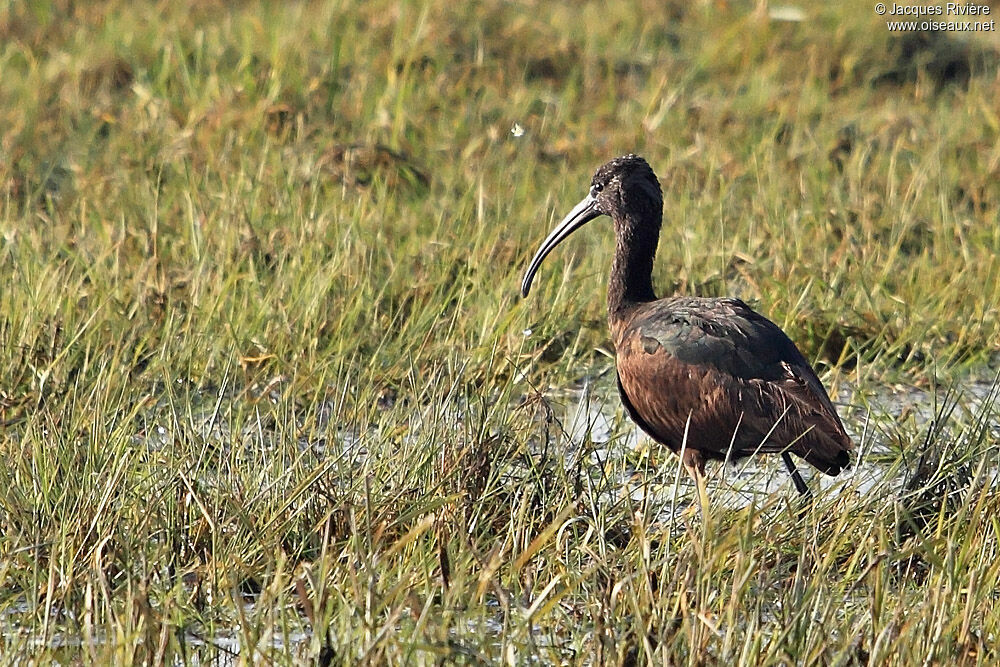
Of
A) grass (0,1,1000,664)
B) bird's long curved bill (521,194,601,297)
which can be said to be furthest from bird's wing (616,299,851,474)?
bird's long curved bill (521,194,601,297)

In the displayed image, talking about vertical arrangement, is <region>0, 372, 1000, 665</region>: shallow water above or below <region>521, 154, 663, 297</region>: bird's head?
below

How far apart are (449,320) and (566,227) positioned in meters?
0.47

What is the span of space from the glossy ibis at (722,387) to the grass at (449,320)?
0.62ft

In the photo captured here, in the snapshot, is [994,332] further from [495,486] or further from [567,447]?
[495,486]

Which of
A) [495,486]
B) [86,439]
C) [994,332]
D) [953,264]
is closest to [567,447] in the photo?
[495,486]

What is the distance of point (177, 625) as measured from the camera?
326 centimetres

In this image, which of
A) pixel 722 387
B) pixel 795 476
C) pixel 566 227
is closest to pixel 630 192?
pixel 566 227

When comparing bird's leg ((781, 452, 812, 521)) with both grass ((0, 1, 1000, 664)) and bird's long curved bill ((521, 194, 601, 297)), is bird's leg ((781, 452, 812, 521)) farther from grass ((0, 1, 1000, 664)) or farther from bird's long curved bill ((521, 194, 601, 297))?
bird's long curved bill ((521, 194, 601, 297))

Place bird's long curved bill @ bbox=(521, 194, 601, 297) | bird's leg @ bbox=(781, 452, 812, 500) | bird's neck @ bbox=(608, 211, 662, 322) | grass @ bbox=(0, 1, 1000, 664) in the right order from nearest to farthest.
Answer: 1. grass @ bbox=(0, 1, 1000, 664)
2. bird's leg @ bbox=(781, 452, 812, 500)
3. bird's neck @ bbox=(608, 211, 662, 322)
4. bird's long curved bill @ bbox=(521, 194, 601, 297)

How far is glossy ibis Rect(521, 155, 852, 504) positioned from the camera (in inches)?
167

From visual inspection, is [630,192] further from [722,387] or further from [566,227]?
[722,387]

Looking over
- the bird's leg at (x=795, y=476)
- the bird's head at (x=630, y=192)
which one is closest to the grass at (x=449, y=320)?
the bird's leg at (x=795, y=476)

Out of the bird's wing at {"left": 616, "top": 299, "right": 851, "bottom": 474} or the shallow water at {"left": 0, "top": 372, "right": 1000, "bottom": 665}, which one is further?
the bird's wing at {"left": 616, "top": 299, "right": 851, "bottom": 474}

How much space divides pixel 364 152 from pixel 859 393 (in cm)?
279
